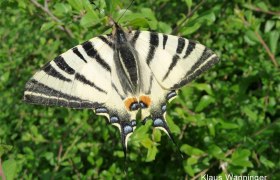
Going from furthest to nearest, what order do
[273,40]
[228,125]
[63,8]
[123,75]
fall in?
[273,40] < [228,125] < [63,8] < [123,75]

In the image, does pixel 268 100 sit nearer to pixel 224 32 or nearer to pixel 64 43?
pixel 224 32

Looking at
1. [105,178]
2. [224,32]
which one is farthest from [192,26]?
[105,178]

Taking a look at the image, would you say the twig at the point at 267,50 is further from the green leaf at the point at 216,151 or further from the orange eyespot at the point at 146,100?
the orange eyespot at the point at 146,100

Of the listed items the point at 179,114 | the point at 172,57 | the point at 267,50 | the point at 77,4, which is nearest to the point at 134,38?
the point at 172,57

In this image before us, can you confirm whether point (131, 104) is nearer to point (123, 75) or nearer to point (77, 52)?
point (123, 75)

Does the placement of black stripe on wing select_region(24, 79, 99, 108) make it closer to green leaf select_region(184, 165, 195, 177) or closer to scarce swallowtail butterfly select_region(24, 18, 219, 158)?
scarce swallowtail butterfly select_region(24, 18, 219, 158)

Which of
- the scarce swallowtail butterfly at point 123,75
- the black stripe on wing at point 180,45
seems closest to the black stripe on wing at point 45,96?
the scarce swallowtail butterfly at point 123,75

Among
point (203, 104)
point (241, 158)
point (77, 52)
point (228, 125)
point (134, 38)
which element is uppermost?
point (134, 38)
